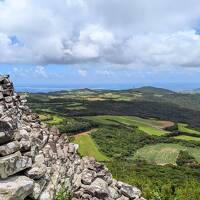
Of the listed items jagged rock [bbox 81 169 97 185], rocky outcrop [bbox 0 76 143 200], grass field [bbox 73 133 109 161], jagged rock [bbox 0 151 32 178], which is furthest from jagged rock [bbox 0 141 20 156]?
grass field [bbox 73 133 109 161]

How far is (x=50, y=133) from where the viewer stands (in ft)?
148

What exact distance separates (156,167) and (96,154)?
1369 inches

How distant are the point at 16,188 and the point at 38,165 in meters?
6.00

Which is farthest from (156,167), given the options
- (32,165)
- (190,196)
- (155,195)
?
(32,165)

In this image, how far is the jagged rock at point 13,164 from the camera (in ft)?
92.7

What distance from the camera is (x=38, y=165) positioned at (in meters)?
33.4

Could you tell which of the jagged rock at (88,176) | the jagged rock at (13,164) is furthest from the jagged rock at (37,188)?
the jagged rock at (88,176)

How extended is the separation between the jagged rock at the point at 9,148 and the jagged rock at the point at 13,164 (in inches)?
13.7

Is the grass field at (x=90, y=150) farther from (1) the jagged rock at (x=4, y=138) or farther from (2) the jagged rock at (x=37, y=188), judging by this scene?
(1) the jagged rock at (x=4, y=138)

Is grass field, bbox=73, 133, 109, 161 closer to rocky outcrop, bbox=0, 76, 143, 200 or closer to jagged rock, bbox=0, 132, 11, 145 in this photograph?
rocky outcrop, bbox=0, 76, 143, 200

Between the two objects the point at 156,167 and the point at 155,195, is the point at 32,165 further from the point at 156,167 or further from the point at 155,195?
the point at 156,167

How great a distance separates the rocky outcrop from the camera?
28.9 meters

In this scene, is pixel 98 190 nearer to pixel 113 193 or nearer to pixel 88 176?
pixel 88 176

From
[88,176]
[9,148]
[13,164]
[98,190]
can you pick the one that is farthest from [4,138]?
[88,176]
